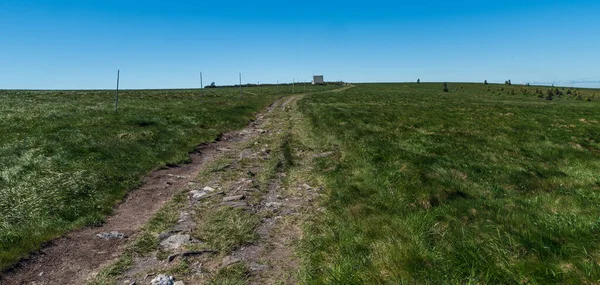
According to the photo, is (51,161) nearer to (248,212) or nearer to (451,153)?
(248,212)

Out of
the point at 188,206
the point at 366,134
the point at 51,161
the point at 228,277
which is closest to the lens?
the point at 228,277

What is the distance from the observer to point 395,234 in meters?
6.21

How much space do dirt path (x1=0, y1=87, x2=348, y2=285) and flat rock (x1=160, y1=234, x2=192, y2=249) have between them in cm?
6

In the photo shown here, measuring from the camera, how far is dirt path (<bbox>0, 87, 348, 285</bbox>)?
5.48 meters

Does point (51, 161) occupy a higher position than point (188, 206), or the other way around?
point (51, 161)

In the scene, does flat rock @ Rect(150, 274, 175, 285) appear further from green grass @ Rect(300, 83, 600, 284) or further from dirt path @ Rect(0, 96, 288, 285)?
green grass @ Rect(300, 83, 600, 284)

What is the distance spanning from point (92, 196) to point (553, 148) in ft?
63.1

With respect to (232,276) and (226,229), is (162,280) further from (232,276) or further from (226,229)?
(226,229)

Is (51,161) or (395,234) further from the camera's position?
(51,161)

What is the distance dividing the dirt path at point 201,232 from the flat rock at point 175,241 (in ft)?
0.18

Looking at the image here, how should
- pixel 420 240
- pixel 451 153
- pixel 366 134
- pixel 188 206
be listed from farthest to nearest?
1. pixel 366 134
2. pixel 451 153
3. pixel 188 206
4. pixel 420 240

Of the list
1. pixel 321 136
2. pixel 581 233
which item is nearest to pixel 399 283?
pixel 581 233

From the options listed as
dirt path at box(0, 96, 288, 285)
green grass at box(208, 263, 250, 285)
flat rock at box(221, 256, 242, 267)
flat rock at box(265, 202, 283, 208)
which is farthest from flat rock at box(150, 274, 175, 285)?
flat rock at box(265, 202, 283, 208)

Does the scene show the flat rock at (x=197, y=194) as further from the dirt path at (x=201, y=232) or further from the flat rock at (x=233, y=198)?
the flat rock at (x=233, y=198)
